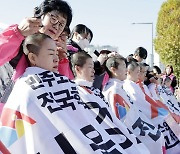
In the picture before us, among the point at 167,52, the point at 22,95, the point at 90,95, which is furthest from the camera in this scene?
the point at 167,52

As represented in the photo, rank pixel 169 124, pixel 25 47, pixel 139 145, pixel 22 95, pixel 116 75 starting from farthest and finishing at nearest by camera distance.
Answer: pixel 169 124 < pixel 116 75 < pixel 139 145 < pixel 25 47 < pixel 22 95

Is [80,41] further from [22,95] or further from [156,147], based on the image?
[22,95]

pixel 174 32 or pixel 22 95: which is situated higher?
pixel 22 95

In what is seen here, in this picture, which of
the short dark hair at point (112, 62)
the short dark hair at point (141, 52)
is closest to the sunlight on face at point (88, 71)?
the short dark hair at point (112, 62)

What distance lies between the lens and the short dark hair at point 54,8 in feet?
9.12

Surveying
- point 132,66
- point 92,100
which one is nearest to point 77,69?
point 92,100

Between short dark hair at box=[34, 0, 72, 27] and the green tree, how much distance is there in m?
16.6

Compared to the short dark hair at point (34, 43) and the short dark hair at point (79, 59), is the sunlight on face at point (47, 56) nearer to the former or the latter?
the short dark hair at point (34, 43)

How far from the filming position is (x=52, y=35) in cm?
278

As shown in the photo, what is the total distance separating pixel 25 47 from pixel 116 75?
6.29ft

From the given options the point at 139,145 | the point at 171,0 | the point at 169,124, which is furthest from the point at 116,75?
the point at 171,0

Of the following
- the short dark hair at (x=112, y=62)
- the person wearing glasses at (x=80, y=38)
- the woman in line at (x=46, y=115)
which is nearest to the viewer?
the woman in line at (x=46, y=115)

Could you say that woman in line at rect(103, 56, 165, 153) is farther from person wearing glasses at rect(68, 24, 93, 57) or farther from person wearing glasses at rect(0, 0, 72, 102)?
person wearing glasses at rect(0, 0, 72, 102)

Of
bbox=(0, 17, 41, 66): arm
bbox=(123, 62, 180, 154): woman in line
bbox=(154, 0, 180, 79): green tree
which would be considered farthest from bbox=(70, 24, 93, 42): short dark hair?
bbox=(154, 0, 180, 79): green tree
